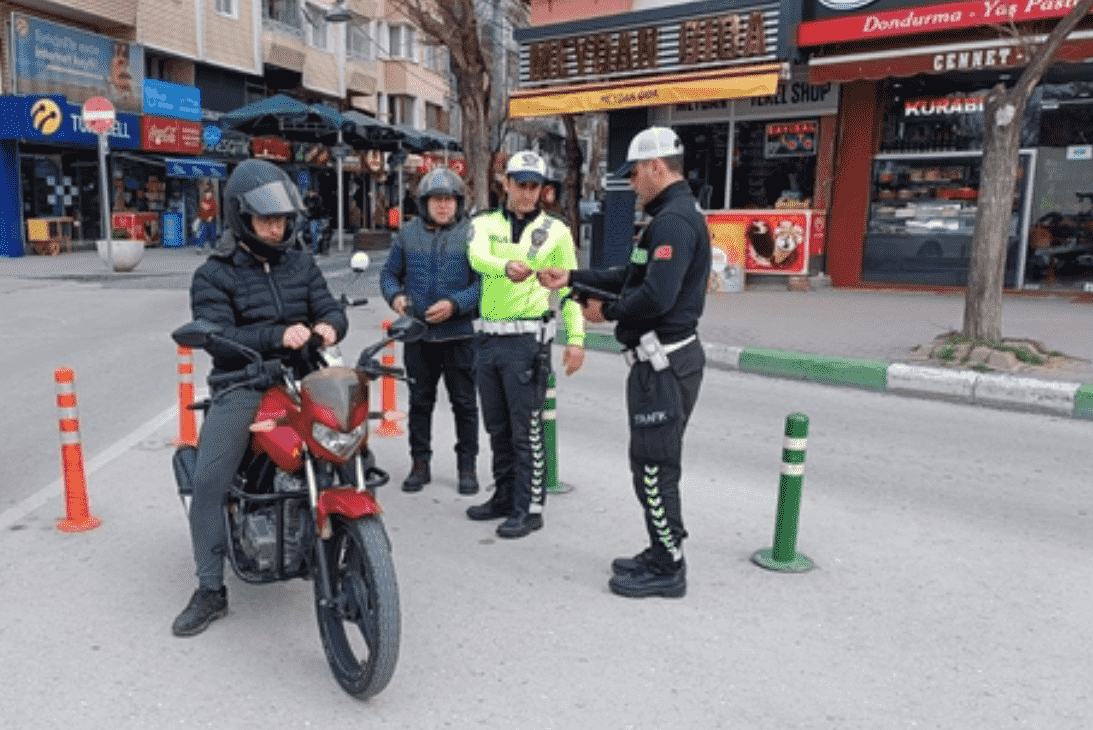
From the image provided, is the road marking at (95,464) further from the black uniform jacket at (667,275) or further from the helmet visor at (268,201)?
the black uniform jacket at (667,275)

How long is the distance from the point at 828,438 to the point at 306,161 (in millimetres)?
28540

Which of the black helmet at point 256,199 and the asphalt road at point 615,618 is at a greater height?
the black helmet at point 256,199

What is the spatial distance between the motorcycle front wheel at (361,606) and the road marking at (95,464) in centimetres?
247

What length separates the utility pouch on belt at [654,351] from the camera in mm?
3758

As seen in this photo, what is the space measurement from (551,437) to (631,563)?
1.20 meters

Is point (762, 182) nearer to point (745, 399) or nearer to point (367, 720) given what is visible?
point (745, 399)

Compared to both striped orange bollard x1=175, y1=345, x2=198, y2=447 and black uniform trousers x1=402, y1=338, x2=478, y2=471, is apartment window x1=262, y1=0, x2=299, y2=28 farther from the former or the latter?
black uniform trousers x1=402, y1=338, x2=478, y2=471

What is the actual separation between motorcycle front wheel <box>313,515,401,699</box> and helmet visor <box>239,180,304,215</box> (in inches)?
47.2

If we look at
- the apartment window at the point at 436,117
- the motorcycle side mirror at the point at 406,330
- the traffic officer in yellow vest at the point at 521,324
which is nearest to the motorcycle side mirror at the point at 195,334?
the motorcycle side mirror at the point at 406,330

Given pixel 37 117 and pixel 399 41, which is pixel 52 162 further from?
pixel 399 41

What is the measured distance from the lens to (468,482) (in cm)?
537

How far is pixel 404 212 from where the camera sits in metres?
34.3

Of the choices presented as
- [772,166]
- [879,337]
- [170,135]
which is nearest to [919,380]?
[879,337]

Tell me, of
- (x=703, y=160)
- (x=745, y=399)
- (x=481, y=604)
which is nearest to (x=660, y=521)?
(x=481, y=604)
